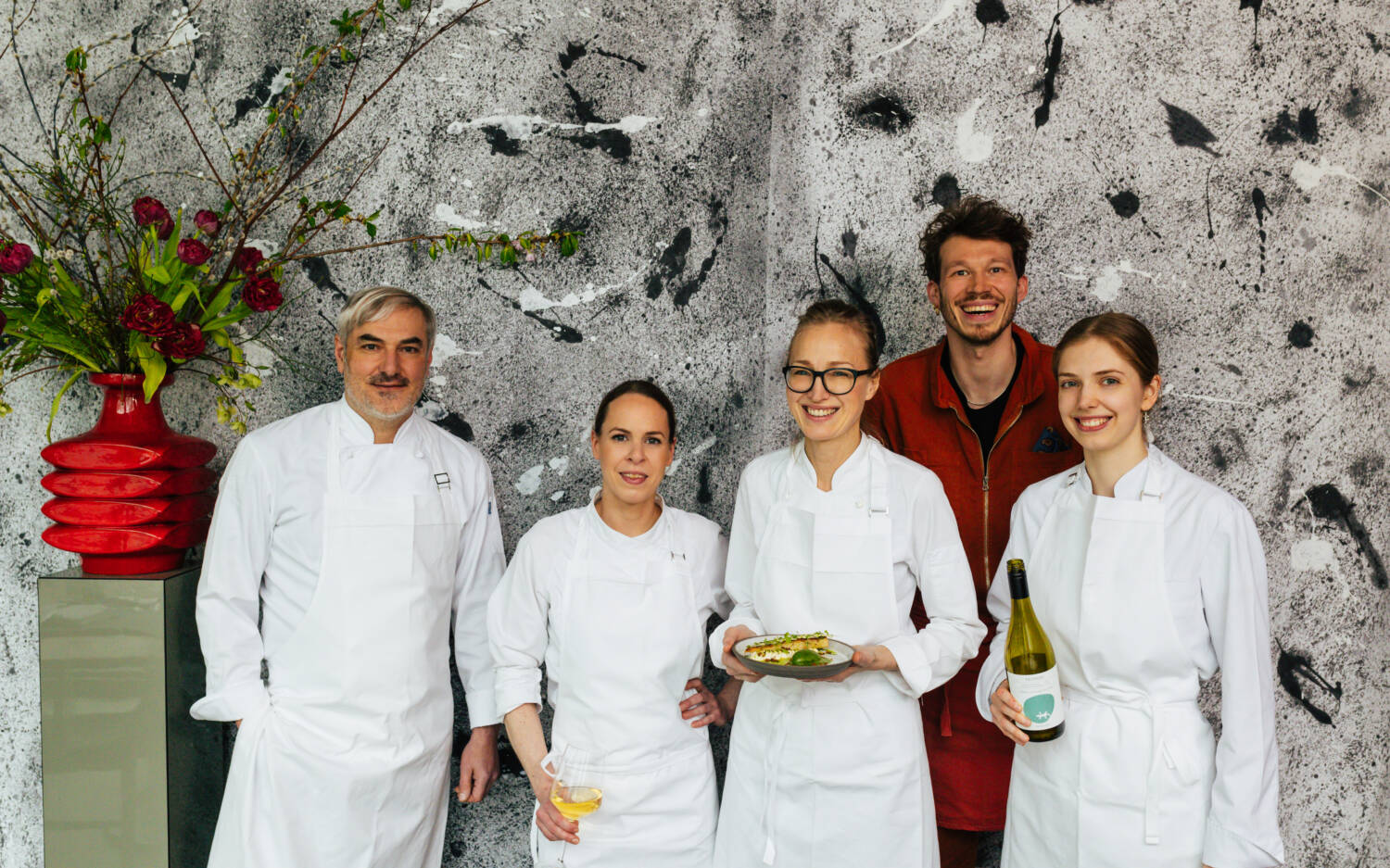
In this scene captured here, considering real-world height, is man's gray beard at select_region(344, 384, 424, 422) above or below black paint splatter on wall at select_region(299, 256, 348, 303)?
below

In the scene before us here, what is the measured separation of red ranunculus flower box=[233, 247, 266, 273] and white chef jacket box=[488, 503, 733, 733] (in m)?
1.17

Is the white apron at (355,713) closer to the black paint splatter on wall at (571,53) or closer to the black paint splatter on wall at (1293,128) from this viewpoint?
the black paint splatter on wall at (571,53)

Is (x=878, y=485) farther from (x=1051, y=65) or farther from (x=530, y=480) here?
(x=1051, y=65)

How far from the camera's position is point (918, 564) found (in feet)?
6.81

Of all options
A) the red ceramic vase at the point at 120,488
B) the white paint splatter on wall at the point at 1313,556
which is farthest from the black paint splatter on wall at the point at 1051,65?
the red ceramic vase at the point at 120,488

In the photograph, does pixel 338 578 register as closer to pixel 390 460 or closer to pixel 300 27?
pixel 390 460

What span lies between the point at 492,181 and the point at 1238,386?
7.89 ft

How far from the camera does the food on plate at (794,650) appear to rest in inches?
73.4

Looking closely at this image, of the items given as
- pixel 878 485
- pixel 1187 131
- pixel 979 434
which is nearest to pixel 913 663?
pixel 878 485

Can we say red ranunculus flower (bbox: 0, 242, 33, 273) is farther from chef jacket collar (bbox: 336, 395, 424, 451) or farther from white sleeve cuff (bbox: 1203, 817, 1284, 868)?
white sleeve cuff (bbox: 1203, 817, 1284, 868)

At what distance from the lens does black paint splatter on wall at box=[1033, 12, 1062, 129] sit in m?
2.71

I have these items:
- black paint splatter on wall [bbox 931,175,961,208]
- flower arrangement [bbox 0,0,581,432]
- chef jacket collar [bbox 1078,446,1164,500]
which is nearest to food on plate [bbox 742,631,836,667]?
chef jacket collar [bbox 1078,446,1164,500]

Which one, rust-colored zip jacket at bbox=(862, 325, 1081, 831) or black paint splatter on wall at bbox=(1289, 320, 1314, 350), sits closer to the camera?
rust-colored zip jacket at bbox=(862, 325, 1081, 831)

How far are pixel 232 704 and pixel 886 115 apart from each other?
259 centimetres
